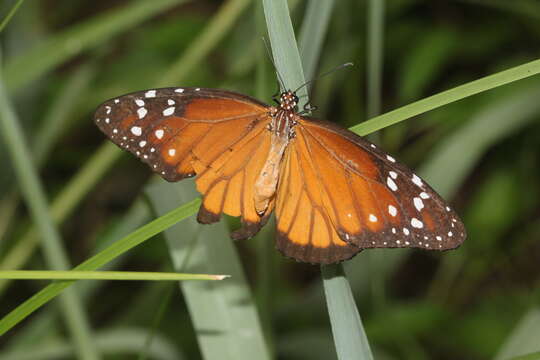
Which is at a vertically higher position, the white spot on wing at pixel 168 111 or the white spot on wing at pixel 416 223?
the white spot on wing at pixel 168 111

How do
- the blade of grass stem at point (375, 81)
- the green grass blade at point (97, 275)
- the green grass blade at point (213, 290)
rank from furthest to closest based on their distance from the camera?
the blade of grass stem at point (375, 81) → the green grass blade at point (213, 290) → the green grass blade at point (97, 275)

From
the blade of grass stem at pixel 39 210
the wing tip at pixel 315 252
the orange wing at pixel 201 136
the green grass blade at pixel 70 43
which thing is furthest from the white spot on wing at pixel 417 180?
the green grass blade at pixel 70 43

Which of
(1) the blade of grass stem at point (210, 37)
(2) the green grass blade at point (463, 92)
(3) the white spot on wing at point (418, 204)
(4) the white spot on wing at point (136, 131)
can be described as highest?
(1) the blade of grass stem at point (210, 37)

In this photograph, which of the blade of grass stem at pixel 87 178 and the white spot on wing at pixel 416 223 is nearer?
the white spot on wing at pixel 416 223

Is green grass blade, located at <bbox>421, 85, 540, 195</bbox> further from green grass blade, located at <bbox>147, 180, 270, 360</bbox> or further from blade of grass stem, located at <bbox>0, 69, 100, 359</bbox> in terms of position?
blade of grass stem, located at <bbox>0, 69, 100, 359</bbox>

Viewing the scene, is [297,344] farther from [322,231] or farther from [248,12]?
[248,12]

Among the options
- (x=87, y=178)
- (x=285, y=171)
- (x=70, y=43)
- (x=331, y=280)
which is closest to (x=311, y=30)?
(x=285, y=171)

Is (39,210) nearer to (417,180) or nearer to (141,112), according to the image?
(141,112)

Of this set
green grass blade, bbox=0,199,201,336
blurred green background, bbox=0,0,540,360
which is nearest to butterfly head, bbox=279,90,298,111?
blurred green background, bbox=0,0,540,360

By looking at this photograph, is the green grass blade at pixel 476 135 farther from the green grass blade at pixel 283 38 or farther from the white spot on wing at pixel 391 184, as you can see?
the green grass blade at pixel 283 38
